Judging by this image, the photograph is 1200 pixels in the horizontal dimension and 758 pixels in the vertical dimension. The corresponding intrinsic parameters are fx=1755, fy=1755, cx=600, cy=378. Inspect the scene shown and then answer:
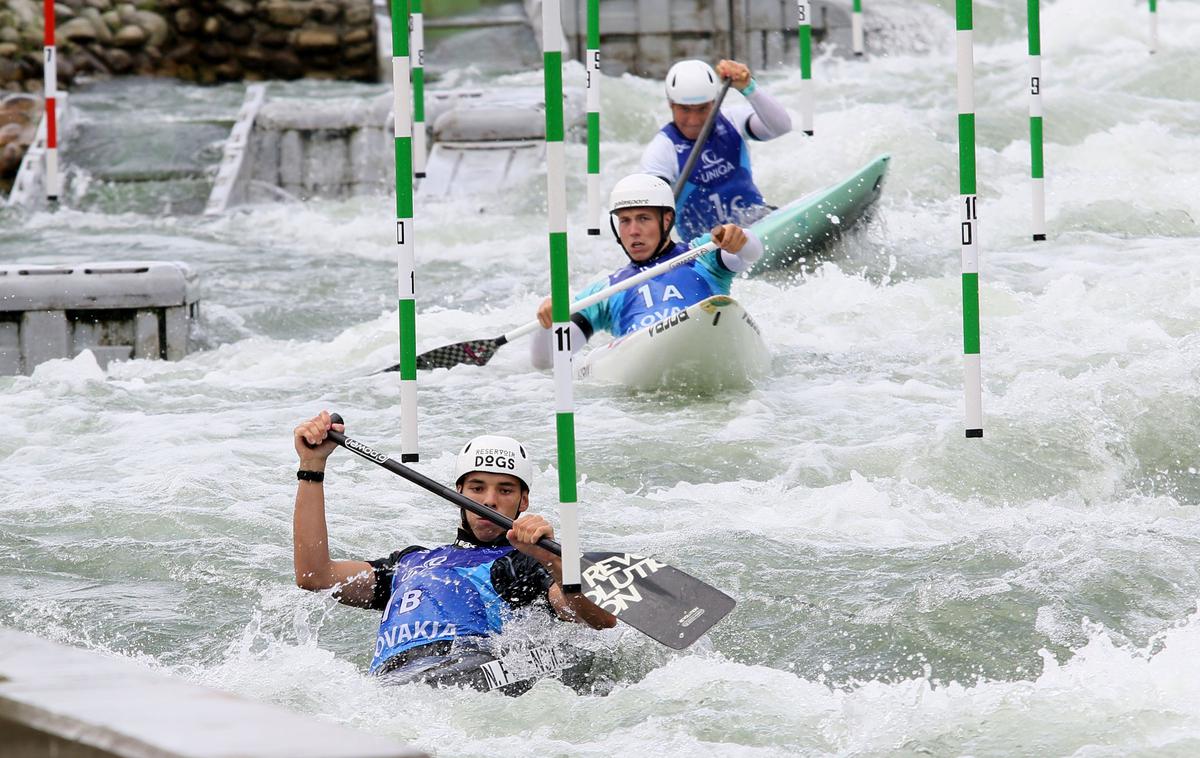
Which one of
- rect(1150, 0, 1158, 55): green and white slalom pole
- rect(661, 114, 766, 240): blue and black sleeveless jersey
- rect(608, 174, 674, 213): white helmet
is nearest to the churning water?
rect(661, 114, 766, 240): blue and black sleeveless jersey

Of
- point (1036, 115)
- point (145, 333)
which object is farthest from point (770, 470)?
point (145, 333)

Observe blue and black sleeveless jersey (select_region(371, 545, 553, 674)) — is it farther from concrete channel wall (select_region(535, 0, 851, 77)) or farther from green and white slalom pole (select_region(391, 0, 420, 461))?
concrete channel wall (select_region(535, 0, 851, 77))

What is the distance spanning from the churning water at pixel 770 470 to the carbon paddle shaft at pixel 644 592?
0.41 feet

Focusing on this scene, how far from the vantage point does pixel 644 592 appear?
4.12 metres

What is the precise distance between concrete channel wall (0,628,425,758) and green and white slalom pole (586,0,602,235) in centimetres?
699

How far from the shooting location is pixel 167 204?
12.5 metres

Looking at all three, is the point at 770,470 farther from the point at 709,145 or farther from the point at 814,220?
the point at 814,220

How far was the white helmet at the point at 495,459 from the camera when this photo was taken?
4266 millimetres

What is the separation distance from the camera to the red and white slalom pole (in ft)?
38.2

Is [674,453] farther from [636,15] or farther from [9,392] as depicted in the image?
[636,15]

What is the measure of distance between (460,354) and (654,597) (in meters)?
3.85

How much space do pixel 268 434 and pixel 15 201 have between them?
636cm

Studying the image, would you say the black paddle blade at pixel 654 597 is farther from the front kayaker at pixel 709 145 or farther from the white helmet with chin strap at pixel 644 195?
the front kayaker at pixel 709 145

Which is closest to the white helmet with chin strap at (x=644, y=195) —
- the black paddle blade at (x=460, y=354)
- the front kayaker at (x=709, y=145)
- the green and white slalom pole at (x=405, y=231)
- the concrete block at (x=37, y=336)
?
the black paddle blade at (x=460, y=354)
